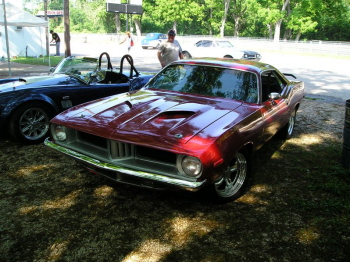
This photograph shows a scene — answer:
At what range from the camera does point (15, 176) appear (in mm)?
4176

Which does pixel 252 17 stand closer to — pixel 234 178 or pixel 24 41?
pixel 24 41

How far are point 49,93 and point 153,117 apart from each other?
2.48m

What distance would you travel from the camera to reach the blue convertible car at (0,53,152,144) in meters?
4.94

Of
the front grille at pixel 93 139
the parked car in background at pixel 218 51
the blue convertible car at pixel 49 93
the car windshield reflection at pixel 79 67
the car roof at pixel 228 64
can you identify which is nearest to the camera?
the front grille at pixel 93 139

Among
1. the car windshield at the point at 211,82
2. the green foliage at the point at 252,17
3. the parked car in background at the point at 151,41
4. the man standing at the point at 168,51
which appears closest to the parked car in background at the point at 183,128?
the car windshield at the point at 211,82

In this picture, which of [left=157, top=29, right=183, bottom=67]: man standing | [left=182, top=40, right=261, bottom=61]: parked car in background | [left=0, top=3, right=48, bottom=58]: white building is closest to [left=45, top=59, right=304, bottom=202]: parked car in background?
[left=157, top=29, right=183, bottom=67]: man standing

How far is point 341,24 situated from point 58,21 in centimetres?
6805

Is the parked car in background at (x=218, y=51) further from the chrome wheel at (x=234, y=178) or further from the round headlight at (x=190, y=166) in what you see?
the round headlight at (x=190, y=166)

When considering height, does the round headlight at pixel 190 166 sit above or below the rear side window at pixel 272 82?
below

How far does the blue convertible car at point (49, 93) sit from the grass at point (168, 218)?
2.07 ft

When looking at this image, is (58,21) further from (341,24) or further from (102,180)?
(102,180)

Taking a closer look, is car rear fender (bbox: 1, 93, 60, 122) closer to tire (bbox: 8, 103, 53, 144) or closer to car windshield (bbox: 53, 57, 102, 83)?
tire (bbox: 8, 103, 53, 144)

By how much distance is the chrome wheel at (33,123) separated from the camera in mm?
5086

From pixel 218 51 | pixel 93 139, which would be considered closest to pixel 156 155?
pixel 93 139
